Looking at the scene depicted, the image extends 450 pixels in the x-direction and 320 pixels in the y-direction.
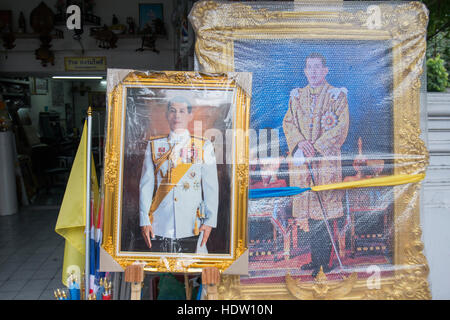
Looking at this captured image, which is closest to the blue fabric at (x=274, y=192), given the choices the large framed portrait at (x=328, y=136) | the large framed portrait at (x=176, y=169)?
the large framed portrait at (x=328, y=136)

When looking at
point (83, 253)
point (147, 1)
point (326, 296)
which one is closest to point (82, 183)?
point (83, 253)

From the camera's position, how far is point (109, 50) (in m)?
6.16

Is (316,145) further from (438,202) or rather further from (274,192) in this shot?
(438,202)

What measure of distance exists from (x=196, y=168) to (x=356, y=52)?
122cm

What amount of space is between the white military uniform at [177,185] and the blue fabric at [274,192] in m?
0.31

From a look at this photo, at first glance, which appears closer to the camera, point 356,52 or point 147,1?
point 356,52

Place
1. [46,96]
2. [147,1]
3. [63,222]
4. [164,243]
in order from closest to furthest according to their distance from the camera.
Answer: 1. [164,243]
2. [63,222]
3. [147,1]
4. [46,96]

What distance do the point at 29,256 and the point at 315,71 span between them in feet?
11.7

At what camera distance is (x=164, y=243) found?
2131 millimetres

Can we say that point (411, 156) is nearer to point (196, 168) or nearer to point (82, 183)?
point (196, 168)

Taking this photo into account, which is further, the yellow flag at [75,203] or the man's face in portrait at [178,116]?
the yellow flag at [75,203]

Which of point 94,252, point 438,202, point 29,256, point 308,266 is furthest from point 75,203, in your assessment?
point 438,202

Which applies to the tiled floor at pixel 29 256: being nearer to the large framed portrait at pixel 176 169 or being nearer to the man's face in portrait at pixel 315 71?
the large framed portrait at pixel 176 169

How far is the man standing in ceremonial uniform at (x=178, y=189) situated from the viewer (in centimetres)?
213
